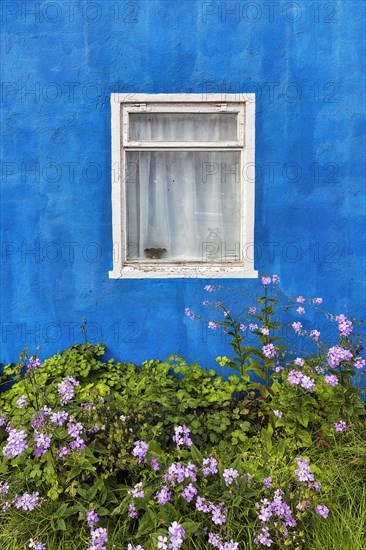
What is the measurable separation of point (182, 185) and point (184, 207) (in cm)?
21

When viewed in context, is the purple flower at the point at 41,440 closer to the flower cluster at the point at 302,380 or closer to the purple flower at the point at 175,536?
the purple flower at the point at 175,536

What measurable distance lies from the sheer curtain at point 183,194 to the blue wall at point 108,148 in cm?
27

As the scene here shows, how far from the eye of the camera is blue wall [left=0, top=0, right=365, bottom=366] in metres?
3.93

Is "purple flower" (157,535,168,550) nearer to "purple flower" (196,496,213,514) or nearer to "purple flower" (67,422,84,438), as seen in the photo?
"purple flower" (196,496,213,514)

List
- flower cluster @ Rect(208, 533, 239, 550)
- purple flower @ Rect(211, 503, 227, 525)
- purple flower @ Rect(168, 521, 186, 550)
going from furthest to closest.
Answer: purple flower @ Rect(211, 503, 227, 525)
flower cluster @ Rect(208, 533, 239, 550)
purple flower @ Rect(168, 521, 186, 550)

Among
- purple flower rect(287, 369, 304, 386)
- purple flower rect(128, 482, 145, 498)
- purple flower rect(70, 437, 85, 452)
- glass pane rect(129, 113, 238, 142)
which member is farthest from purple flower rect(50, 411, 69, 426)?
glass pane rect(129, 113, 238, 142)

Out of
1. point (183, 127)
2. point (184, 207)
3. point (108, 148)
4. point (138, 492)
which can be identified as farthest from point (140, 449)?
point (183, 127)

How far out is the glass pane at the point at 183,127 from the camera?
161 inches

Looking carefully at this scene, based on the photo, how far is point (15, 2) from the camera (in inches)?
154

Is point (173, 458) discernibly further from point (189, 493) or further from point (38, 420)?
point (38, 420)

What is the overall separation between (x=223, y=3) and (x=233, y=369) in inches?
130

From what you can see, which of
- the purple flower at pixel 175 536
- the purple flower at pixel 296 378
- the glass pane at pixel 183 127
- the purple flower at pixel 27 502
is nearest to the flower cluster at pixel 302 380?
the purple flower at pixel 296 378

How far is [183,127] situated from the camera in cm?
410

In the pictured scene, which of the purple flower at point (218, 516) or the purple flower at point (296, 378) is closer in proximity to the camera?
the purple flower at point (218, 516)
